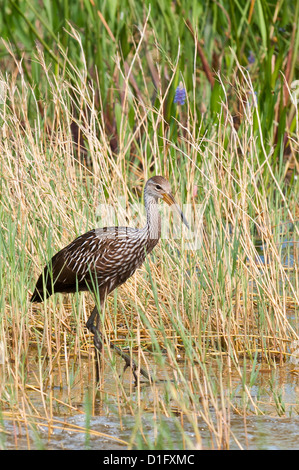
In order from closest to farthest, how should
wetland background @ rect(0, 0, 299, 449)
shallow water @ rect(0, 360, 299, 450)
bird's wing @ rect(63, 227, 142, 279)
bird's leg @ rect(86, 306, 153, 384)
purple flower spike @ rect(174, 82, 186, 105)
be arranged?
shallow water @ rect(0, 360, 299, 450) → wetland background @ rect(0, 0, 299, 449) → bird's leg @ rect(86, 306, 153, 384) → bird's wing @ rect(63, 227, 142, 279) → purple flower spike @ rect(174, 82, 186, 105)

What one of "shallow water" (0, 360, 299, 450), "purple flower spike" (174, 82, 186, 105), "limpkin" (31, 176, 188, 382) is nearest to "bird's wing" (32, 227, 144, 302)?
"limpkin" (31, 176, 188, 382)

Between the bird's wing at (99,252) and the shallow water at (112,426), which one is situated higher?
the bird's wing at (99,252)

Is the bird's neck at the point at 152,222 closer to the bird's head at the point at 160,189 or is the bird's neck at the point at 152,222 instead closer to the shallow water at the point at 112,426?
the bird's head at the point at 160,189

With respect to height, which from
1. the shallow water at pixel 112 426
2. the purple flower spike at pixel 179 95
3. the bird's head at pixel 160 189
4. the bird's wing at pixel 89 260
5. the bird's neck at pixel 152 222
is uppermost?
the purple flower spike at pixel 179 95

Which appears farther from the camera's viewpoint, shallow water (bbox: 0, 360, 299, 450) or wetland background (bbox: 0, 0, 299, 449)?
wetland background (bbox: 0, 0, 299, 449)

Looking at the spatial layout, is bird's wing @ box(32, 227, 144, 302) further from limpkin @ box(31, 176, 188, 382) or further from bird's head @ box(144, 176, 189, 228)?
bird's head @ box(144, 176, 189, 228)

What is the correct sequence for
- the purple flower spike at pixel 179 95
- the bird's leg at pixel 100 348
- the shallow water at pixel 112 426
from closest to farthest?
the shallow water at pixel 112 426 < the bird's leg at pixel 100 348 < the purple flower spike at pixel 179 95

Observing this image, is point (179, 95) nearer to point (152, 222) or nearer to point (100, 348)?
point (152, 222)

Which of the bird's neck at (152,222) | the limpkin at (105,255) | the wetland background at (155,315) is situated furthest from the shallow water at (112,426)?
the bird's neck at (152,222)

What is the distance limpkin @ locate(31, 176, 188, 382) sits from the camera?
178 inches

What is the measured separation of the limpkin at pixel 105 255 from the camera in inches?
178

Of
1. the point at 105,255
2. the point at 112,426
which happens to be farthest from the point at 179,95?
the point at 112,426

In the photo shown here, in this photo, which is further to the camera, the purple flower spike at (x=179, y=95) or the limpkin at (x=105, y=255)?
the purple flower spike at (x=179, y=95)
